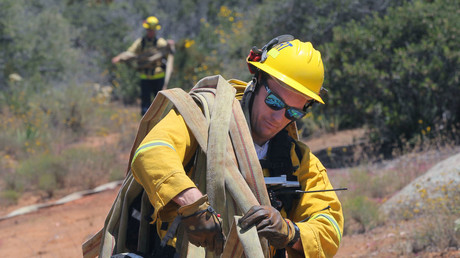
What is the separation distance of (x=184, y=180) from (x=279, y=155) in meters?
0.65

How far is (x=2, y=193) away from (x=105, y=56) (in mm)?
10249

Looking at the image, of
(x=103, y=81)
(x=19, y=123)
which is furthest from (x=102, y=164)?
(x=103, y=81)

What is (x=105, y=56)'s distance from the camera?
60.2 ft

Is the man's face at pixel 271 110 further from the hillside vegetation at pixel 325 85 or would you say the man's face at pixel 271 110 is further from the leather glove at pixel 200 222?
the hillside vegetation at pixel 325 85

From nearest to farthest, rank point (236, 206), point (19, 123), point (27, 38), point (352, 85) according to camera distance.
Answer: point (236, 206) < point (352, 85) < point (19, 123) < point (27, 38)

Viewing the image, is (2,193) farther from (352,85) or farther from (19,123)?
(352,85)

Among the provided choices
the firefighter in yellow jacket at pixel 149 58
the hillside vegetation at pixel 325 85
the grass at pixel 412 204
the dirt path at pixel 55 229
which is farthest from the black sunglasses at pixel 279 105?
the firefighter in yellow jacket at pixel 149 58

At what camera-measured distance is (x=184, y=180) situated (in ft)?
7.69

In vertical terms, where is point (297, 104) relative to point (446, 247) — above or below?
above

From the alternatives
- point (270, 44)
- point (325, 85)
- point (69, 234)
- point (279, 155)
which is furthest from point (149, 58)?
point (279, 155)

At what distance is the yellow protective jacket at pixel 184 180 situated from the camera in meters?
2.36

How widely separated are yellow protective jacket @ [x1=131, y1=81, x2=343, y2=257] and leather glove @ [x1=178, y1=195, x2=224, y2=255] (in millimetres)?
84

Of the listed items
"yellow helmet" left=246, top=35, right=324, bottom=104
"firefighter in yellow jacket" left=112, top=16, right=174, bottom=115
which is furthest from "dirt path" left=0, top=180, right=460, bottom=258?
"firefighter in yellow jacket" left=112, top=16, right=174, bottom=115

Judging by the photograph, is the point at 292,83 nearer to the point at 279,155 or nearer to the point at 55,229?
the point at 279,155
